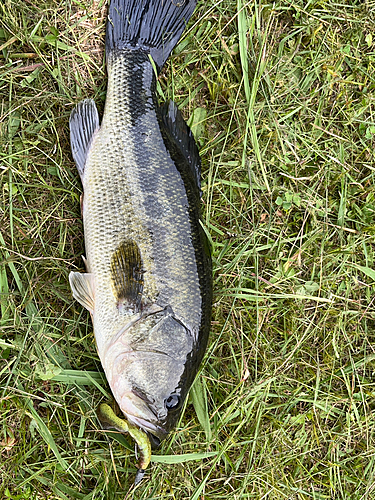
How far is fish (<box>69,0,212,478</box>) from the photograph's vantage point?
2344mm

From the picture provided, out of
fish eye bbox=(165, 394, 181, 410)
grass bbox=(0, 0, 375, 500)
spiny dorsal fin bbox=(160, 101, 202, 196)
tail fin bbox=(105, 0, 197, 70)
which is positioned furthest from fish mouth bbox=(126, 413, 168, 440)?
tail fin bbox=(105, 0, 197, 70)

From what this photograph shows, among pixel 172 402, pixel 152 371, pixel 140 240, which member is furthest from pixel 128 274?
pixel 172 402

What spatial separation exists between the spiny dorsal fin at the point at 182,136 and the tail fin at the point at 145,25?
369mm

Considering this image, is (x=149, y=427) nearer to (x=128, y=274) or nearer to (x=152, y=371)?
(x=152, y=371)

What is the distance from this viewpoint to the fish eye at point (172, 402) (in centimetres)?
234

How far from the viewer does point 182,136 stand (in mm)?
2695

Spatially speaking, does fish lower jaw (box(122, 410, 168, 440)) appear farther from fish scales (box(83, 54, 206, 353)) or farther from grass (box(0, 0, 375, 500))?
fish scales (box(83, 54, 206, 353))

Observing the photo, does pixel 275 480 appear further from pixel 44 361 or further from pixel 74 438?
pixel 44 361

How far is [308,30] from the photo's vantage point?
3123 millimetres

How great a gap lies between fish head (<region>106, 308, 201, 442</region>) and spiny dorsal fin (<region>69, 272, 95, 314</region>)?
1.06 feet

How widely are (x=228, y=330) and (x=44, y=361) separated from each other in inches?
50.6

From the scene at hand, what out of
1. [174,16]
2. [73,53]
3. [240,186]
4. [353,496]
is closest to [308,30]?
[174,16]

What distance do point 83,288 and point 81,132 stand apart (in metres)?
1.03

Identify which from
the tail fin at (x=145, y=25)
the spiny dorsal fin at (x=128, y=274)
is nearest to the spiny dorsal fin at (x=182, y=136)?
the tail fin at (x=145, y=25)
